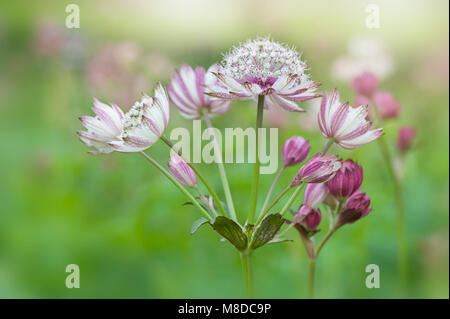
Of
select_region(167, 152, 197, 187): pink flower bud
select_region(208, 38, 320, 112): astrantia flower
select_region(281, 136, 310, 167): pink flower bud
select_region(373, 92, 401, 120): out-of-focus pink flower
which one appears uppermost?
select_region(373, 92, 401, 120): out-of-focus pink flower

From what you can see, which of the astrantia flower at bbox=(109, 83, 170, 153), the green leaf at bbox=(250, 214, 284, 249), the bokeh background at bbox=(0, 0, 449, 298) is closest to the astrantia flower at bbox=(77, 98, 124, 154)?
the astrantia flower at bbox=(109, 83, 170, 153)

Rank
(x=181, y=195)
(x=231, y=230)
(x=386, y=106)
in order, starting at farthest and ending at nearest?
(x=181, y=195), (x=386, y=106), (x=231, y=230)

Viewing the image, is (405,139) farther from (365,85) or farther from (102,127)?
(102,127)

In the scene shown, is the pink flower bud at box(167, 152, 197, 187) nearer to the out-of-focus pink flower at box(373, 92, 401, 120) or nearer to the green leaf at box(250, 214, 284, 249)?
the green leaf at box(250, 214, 284, 249)

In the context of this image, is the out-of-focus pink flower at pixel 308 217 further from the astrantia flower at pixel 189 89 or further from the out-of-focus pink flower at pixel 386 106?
the out-of-focus pink flower at pixel 386 106

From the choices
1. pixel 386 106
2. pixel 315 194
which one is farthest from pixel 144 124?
pixel 386 106

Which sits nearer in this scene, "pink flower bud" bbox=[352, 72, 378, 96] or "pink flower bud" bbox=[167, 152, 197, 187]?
"pink flower bud" bbox=[167, 152, 197, 187]
